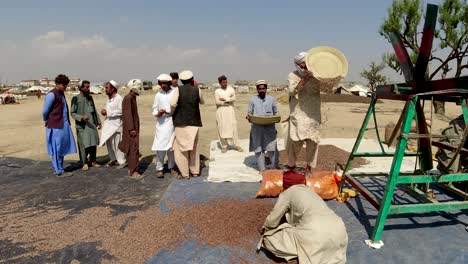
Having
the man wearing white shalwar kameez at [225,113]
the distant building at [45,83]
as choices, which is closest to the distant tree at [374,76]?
the man wearing white shalwar kameez at [225,113]

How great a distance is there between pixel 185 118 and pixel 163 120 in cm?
57

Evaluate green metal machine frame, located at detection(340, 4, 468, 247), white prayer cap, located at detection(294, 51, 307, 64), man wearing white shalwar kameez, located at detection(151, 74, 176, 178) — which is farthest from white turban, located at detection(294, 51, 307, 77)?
man wearing white shalwar kameez, located at detection(151, 74, 176, 178)

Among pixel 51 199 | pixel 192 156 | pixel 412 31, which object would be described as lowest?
pixel 51 199

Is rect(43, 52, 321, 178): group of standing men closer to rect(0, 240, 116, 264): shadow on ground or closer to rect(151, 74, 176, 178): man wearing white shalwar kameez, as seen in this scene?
rect(151, 74, 176, 178): man wearing white shalwar kameez

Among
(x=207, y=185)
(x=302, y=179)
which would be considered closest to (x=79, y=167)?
(x=207, y=185)

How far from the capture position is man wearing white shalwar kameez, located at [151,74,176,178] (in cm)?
603

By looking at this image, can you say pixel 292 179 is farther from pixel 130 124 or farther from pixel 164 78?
pixel 130 124

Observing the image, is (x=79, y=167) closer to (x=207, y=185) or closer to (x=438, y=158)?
(x=207, y=185)

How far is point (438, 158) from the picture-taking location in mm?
5082

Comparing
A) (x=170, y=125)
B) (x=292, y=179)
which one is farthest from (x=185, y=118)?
(x=292, y=179)

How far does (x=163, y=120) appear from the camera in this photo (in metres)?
6.21

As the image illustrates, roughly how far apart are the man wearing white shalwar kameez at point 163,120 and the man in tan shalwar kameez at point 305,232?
3281 millimetres

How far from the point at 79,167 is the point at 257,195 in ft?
14.0

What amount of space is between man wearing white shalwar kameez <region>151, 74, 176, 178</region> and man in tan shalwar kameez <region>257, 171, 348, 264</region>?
3281mm
